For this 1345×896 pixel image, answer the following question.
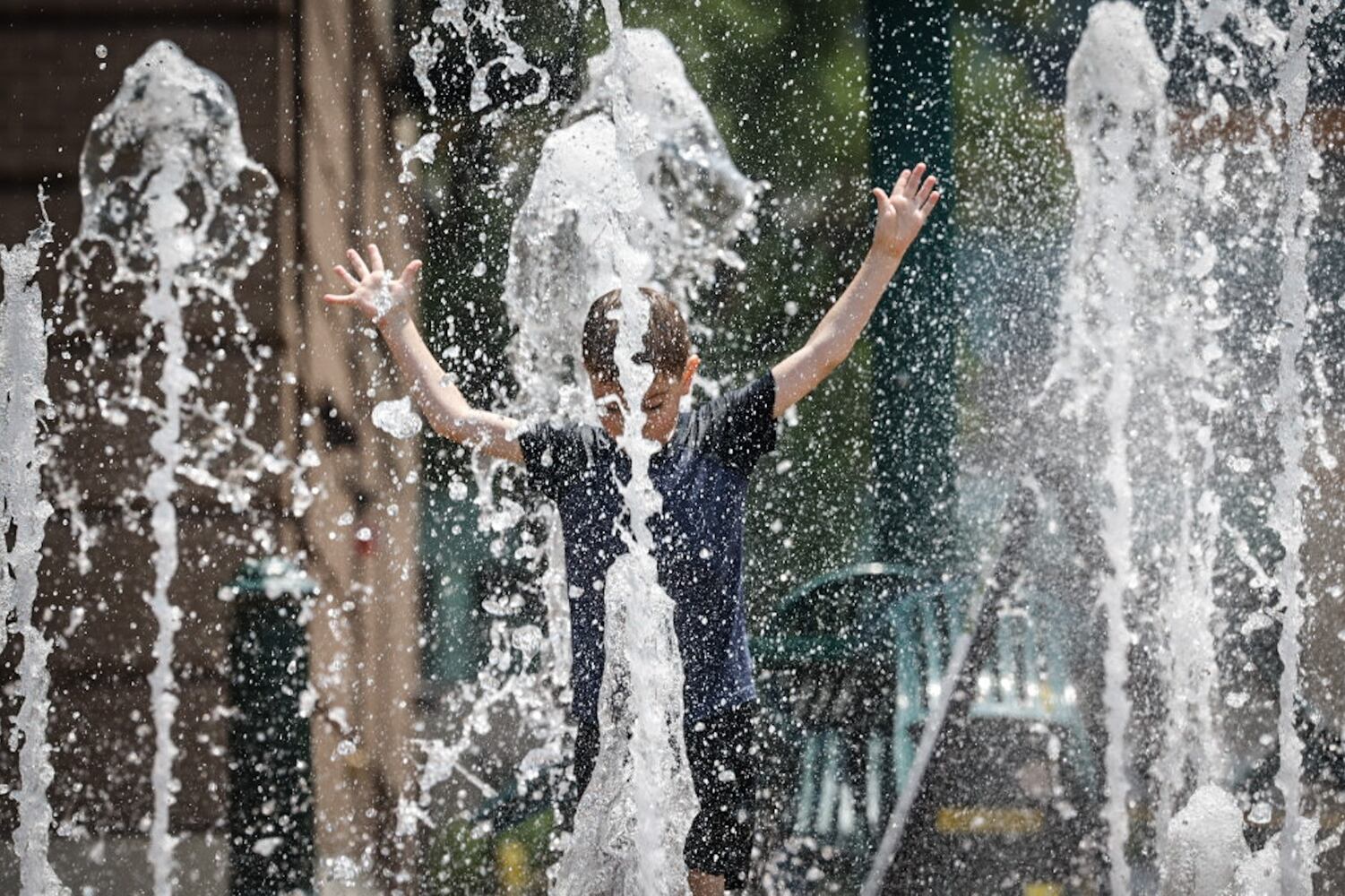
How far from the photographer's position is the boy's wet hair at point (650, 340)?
2166 millimetres

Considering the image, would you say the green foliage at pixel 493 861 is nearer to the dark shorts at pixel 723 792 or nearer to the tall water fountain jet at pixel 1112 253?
the dark shorts at pixel 723 792

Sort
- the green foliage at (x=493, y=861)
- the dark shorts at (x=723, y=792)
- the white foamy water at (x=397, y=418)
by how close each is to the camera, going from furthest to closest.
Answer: the white foamy water at (x=397, y=418) < the green foliage at (x=493, y=861) < the dark shorts at (x=723, y=792)

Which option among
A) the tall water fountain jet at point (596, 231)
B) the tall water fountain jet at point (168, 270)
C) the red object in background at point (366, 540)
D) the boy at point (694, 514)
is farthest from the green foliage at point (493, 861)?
the boy at point (694, 514)

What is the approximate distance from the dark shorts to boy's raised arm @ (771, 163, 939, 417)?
1.61 feet

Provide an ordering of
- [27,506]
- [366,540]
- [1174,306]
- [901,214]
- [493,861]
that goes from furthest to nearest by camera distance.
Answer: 1. [1174,306]
2. [366,540]
3. [27,506]
4. [493,861]
5. [901,214]

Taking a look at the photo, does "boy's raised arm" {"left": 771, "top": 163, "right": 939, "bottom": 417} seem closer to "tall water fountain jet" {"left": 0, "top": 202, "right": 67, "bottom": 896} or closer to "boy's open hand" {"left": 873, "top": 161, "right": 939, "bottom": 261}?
"boy's open hand" {"left": 873, "top": 161, "right": 939, "bottom": 261}

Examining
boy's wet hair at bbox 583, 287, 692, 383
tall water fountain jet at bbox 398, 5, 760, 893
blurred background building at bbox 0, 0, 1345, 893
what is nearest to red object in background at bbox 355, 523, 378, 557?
blurred background building at bbox 0, 0, 1345, 893

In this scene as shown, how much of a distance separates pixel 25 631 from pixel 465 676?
138 centimetres

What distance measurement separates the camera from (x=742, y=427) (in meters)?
2.20

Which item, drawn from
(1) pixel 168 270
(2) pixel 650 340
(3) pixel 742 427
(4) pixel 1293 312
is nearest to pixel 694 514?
(3) pixel 742 427

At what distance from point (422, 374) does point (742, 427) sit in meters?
0.56

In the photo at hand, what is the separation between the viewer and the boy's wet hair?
2.17m

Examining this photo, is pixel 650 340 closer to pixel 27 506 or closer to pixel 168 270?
pixel 168 270

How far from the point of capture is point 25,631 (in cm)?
382
